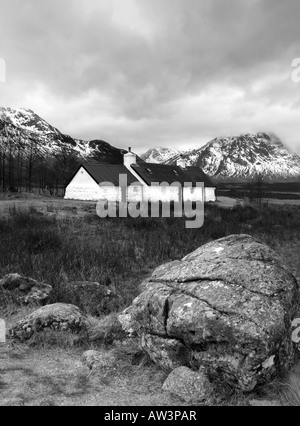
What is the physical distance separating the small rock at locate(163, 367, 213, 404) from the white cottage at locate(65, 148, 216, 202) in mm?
37916

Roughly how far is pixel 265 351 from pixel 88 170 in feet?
132

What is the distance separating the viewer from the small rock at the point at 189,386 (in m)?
3.85

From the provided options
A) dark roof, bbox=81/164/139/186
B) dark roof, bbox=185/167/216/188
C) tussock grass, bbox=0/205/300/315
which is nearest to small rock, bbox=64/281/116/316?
tussock grass, bbox=0/205/300/315

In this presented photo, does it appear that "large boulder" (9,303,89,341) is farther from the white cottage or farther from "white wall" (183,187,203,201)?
"white wall" (183,187,203,201)

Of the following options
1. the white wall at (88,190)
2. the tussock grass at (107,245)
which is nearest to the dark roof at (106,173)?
the white wall at (88,190)

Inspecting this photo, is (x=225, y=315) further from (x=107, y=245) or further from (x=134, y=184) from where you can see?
(x=134, y=184)

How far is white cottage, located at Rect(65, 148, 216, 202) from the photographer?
141 feet

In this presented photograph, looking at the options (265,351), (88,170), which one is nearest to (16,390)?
(265,351)

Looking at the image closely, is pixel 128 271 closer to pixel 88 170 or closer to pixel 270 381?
pixel 270 381

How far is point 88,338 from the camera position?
17.8 feet

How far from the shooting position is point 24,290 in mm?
7570

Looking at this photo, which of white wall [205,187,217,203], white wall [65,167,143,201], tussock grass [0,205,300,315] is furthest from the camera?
white wall [205,187,217,203]

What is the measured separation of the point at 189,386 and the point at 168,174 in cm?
4737

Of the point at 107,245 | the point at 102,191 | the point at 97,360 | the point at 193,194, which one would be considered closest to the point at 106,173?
the point at 102,191
